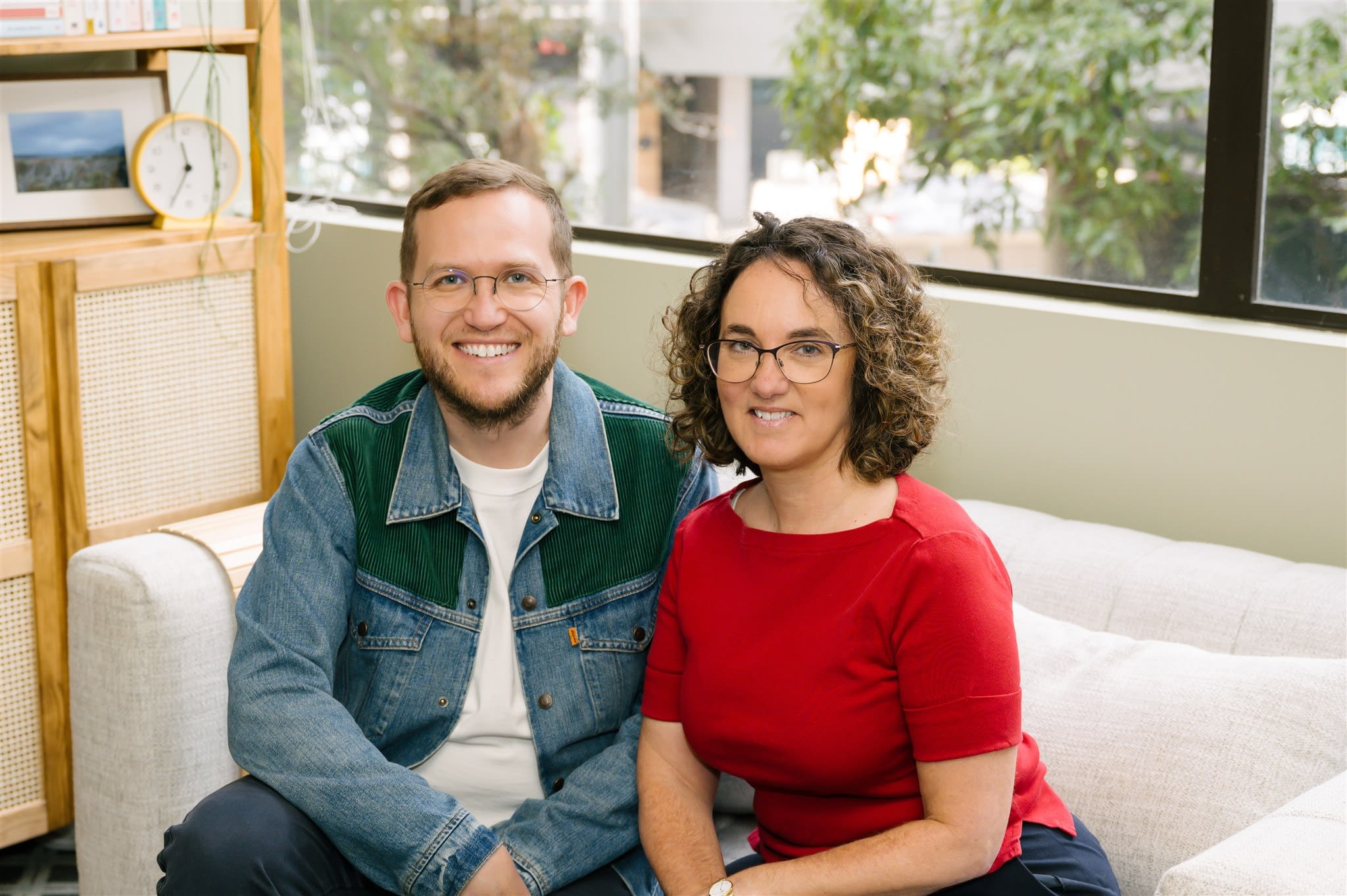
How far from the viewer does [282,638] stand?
1.56m

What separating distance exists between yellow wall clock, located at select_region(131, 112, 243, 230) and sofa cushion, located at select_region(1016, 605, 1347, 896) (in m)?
1.88

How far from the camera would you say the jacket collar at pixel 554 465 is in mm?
1624

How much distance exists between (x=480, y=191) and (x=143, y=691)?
853mm

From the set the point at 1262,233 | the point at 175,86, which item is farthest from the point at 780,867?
the point at 175,86

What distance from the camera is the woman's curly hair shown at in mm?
1365

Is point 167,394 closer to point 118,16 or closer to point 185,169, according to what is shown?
point 185,169

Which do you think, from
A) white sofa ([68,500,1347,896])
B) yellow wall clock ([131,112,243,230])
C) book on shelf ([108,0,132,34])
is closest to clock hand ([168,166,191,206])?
yellow wall clock ([131,112,243,230])

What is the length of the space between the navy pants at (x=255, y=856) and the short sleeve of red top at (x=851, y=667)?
29 centimetres

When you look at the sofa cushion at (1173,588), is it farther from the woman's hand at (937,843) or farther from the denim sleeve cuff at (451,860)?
the denim sleeve cuff at (451,860)

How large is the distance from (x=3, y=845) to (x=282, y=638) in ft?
4.16

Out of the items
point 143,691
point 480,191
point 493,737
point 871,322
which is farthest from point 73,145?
point 871,322

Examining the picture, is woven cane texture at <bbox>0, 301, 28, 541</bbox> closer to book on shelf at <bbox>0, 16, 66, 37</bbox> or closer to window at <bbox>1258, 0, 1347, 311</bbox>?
book on shelf at <bbox>0, 16, 66, 37</bbox>

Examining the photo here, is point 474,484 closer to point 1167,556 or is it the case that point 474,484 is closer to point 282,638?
point 282,638

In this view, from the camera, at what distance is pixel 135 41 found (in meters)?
2.52
